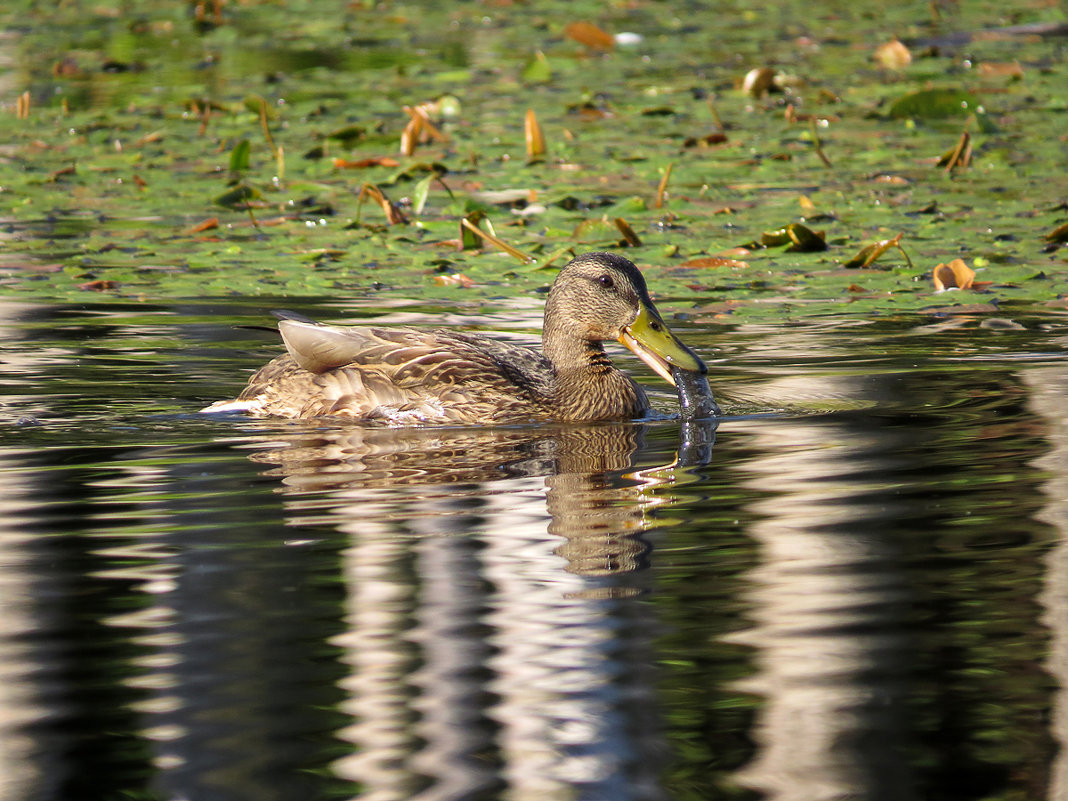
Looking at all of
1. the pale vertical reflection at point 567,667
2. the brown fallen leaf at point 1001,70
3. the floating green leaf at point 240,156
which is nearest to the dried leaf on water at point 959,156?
the brown fallen leaf at point 1001,70

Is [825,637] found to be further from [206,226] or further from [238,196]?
[238,196]

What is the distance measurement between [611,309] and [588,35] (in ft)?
34.3

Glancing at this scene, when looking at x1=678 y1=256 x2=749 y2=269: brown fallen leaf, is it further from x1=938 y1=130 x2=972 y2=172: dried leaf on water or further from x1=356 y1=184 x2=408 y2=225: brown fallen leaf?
x1=938 y1=130 x2=972 y2=172: dried leaf on water

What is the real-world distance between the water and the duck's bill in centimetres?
28

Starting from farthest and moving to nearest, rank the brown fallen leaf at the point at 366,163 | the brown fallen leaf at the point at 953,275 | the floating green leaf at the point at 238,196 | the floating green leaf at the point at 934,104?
the floating green leaf at the point at 934,104, the brown fallen leaf at the point at 366,163, the floating green leaf at the point at 238,196, the brown fallen leaf at the point at 953,275

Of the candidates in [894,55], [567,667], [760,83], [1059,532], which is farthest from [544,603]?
[894,55]

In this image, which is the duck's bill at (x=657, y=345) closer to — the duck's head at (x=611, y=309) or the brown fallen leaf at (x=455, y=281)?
the duck's head at (x=611, y=309)

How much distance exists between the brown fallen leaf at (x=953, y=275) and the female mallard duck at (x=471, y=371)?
7.56ft

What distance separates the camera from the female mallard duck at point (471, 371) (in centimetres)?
695

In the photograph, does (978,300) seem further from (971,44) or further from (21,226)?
(971,44)

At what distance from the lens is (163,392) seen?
24.0ft

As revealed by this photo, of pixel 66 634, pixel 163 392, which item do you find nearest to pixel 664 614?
pixel 66 634

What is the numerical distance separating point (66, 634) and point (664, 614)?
4.54 ft

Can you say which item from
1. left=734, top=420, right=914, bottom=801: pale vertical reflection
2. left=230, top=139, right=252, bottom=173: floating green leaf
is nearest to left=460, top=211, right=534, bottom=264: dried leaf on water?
left=230, top=139, right=252, bottom=173: floating green leaf
